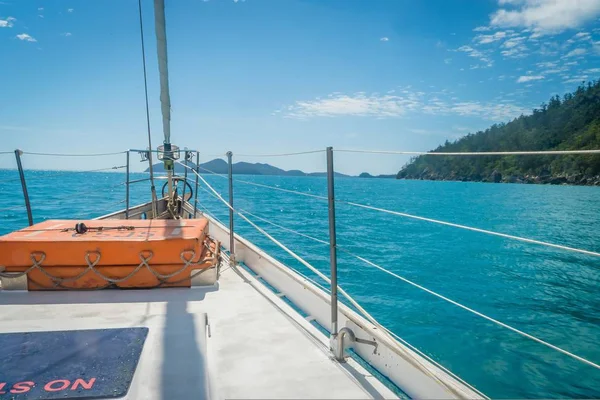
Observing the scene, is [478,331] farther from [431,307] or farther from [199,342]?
[199,342]

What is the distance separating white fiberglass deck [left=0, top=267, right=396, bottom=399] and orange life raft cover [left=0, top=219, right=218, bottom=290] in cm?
10

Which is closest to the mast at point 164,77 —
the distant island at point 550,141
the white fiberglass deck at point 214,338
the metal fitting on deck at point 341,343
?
the white fiberglass deck at point 214,338

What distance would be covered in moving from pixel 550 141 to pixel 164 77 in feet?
264

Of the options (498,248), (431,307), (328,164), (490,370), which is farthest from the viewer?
(498,248)

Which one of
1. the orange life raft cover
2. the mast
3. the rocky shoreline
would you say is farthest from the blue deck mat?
the rocky shoreline

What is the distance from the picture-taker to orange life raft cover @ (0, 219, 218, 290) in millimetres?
2643

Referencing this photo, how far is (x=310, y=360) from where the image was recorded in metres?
1.80

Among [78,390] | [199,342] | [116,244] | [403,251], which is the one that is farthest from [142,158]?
[403,251]

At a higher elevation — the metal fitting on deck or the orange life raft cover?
the orange life raft cover

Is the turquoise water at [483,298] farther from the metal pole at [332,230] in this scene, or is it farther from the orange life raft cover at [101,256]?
the metal pole at [332,230]

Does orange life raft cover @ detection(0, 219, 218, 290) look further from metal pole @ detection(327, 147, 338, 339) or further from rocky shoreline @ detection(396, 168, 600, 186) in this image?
rocky shoreline @ detection(396, 168, 600, 186)

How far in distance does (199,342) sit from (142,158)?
10.00 ft

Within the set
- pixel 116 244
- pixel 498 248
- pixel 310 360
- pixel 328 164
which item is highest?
pixel 328 164

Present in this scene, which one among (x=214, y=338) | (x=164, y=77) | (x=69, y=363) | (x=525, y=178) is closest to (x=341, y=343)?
(x=214, y=338)
